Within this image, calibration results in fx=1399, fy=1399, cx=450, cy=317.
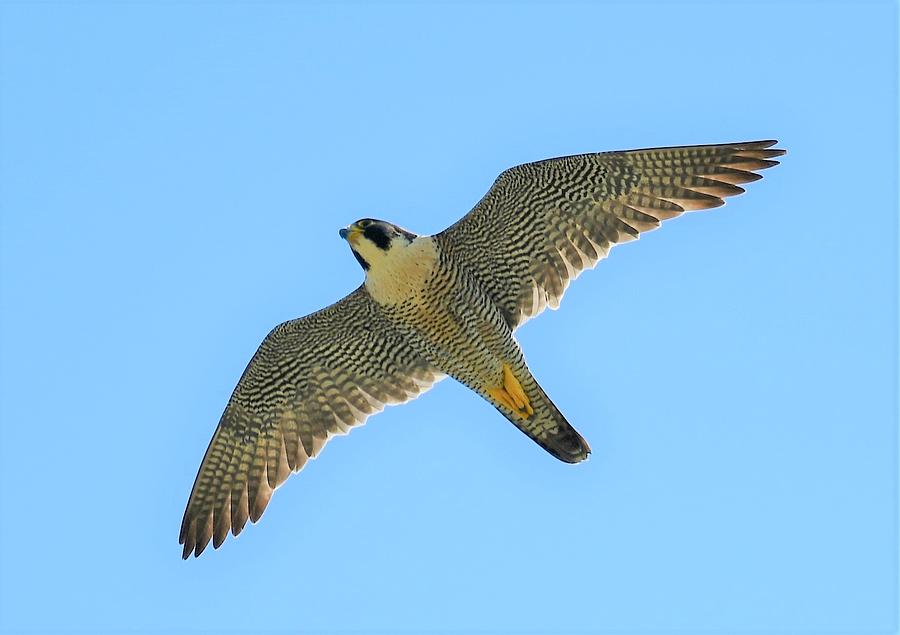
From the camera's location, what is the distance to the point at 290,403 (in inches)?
591

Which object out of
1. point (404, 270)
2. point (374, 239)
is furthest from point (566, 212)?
point (374, 239)

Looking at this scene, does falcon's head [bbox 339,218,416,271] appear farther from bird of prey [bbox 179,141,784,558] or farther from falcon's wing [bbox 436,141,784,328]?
falcon's wing [bbox 436,141,784,328]

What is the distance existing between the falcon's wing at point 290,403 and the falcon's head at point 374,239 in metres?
1.16

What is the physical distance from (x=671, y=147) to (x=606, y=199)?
83 centimetres

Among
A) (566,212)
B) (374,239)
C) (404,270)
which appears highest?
(566,212)

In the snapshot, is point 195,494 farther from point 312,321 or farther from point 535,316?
point 535,316

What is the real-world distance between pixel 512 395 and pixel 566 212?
76.3 inches

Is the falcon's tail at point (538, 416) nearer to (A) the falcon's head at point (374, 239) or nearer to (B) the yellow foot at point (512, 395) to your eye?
(B) the yellow foot at point (512, 395)

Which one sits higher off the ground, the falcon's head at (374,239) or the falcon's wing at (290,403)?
the falcon's head at (374,239)

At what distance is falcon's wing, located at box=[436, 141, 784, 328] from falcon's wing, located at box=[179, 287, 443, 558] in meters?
1.29

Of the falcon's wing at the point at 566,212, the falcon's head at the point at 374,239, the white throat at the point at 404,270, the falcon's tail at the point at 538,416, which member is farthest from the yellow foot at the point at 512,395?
the falcon's head at the point at 374,239

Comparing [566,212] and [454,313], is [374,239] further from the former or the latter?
[566,212]

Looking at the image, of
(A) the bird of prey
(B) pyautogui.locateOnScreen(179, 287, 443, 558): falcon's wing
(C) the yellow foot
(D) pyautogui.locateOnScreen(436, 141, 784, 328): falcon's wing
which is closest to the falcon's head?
(A) the bird of prey

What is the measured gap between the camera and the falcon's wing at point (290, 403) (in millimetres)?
14727
